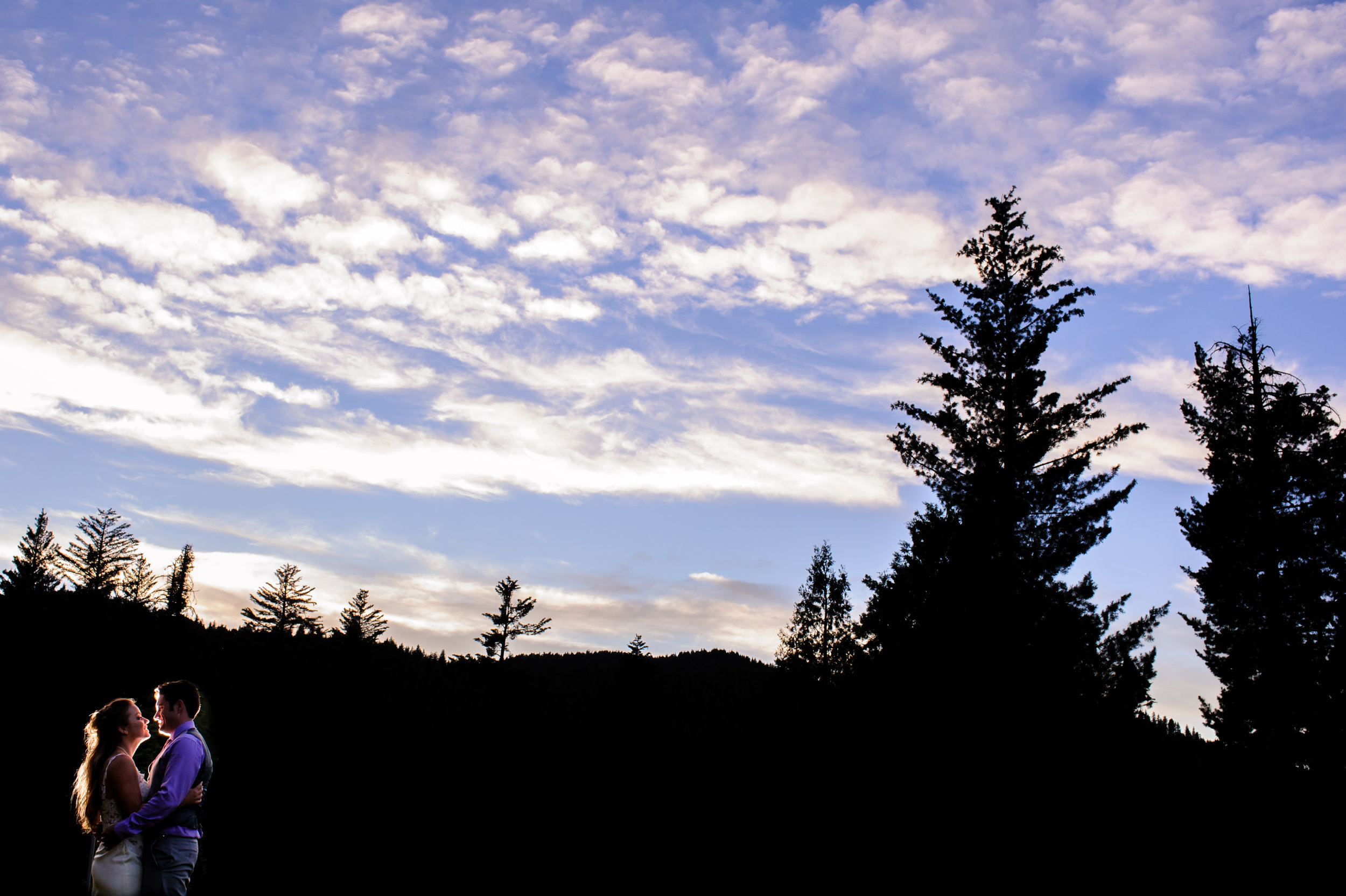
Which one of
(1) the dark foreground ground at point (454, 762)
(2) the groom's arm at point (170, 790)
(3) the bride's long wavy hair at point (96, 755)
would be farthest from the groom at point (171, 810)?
(1) the dark foreground ground at point (454, 762)

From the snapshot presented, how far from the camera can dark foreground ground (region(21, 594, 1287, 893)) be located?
7641 mm

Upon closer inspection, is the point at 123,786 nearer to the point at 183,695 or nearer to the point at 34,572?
the point at 183,695

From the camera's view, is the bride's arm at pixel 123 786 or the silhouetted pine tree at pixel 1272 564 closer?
the bride's arm at pixel 123 786

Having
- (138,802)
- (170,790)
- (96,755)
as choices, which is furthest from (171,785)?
(96,755)

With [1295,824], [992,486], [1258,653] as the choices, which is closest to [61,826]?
[992,486]

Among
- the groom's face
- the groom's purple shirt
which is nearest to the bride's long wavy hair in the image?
the groom's face

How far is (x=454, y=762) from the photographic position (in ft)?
66.7

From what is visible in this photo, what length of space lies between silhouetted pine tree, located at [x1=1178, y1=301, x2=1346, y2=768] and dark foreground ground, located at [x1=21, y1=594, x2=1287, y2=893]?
2679mm

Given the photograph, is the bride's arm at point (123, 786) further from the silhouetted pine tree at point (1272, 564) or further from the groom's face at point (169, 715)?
the silhouetted pine tree at point (1272, 564)

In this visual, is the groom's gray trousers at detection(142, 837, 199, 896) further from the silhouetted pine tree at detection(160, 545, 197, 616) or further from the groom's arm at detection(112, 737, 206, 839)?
the silhouetted pine tree at detection(160, 545, 197, 616)

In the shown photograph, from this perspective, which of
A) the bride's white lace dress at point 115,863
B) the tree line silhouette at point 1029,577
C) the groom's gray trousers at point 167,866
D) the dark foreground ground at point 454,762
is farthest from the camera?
the tree line silhouette at point 1029,577

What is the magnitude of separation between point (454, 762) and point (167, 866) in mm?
15965

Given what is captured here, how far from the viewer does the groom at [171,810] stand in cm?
540

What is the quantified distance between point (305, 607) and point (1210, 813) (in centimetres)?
4487
